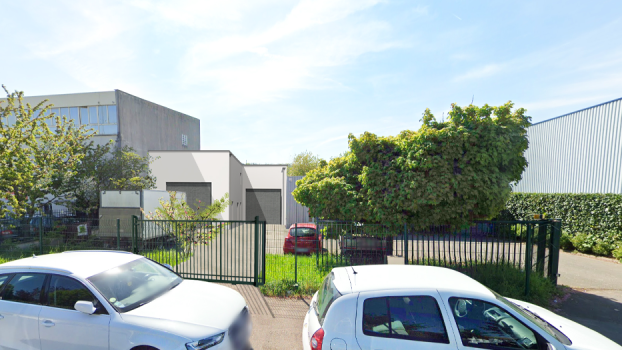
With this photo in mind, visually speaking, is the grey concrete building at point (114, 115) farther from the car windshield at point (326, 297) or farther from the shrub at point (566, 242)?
the shrub at point (566, 242)

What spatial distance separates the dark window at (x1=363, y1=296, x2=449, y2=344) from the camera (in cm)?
286

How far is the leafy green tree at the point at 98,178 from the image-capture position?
12.6 metres

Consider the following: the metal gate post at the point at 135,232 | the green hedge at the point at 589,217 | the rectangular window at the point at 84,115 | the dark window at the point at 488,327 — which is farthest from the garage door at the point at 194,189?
the dark window at the point at 488,327

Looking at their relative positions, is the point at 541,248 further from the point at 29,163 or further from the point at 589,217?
the point at 29,163

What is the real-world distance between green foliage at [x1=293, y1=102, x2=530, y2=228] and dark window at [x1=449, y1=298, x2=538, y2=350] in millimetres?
3907

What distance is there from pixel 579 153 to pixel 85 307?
749 inches

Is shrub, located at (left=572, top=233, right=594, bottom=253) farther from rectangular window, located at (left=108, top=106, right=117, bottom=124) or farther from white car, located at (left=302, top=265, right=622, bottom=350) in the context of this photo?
rectangular window, located at (left=108, top=106, right=117, bottom=124)

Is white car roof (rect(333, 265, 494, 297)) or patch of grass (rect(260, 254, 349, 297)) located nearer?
white car roof (rect(333, 265, 494, 297))

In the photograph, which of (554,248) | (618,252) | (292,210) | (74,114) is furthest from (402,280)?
(74,114)

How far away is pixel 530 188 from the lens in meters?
17.8

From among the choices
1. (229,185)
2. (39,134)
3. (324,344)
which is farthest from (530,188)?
(39,134)

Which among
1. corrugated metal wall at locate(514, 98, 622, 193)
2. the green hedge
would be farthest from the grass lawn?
corrugated metal wall at locate(514, 98, 622, 193)

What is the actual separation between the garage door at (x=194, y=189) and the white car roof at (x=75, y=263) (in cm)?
1462

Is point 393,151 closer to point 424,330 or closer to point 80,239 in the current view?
point 424,330
